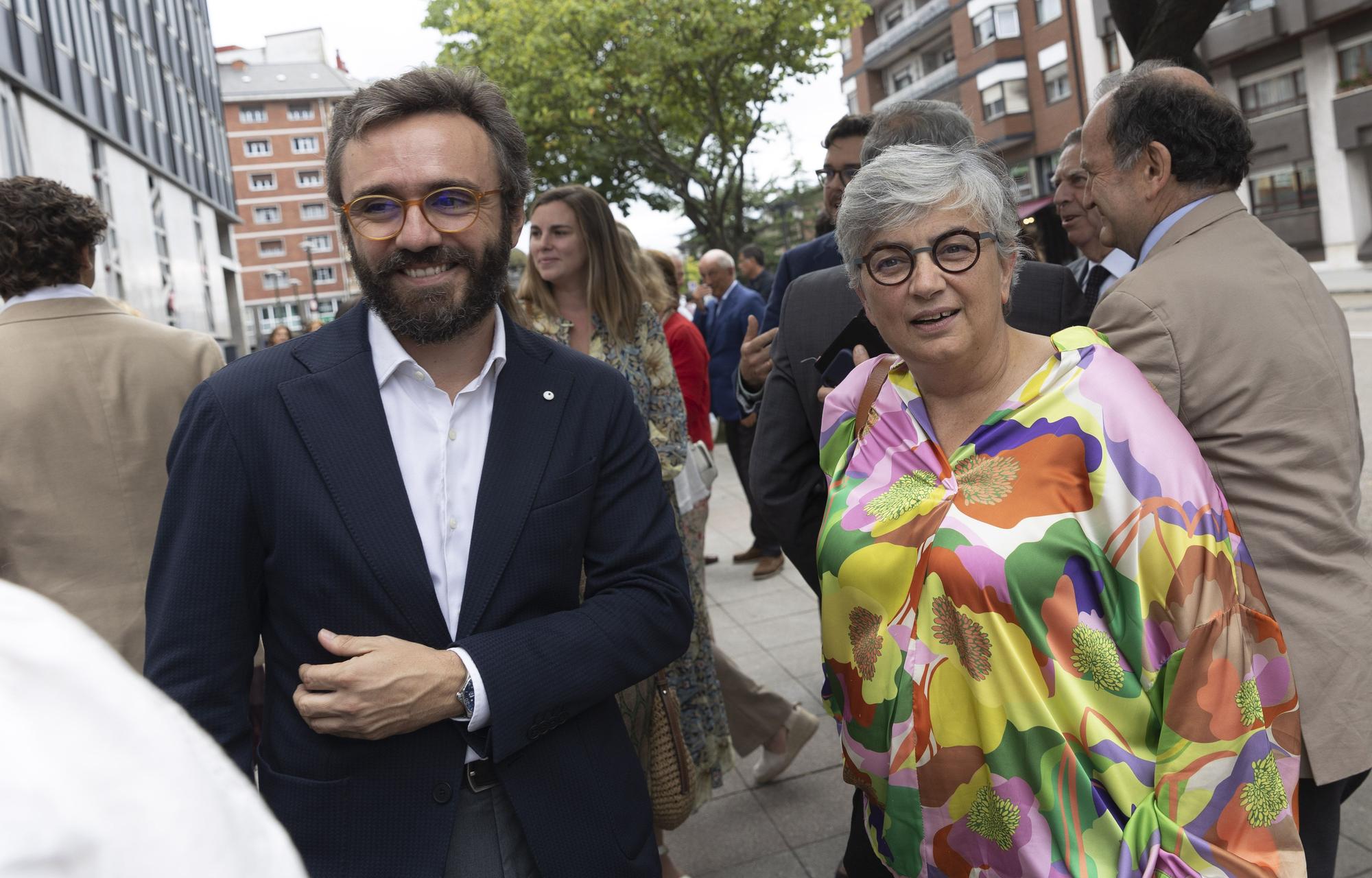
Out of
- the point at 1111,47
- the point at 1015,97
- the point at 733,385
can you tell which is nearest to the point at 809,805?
the point at 733,385

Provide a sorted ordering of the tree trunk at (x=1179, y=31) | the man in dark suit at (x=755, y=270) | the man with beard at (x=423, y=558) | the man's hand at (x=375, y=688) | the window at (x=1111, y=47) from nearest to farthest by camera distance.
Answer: the man's hand at (x=375, y=688), the man with beard at (x=423, y=558), the tree trunk at (x=1179, y=31), the man in dark suit at (x=755, y=270), the window at (x=1111, y=47)

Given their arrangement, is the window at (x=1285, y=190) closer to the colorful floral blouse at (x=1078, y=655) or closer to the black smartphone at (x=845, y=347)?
the black smartphone at (x=845, y=347)

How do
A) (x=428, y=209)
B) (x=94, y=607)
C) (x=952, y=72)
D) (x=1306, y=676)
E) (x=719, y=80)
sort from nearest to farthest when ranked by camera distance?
1. (x=428, y=209)
2. (x=1306, y=676)
3. (x=94, y=607)
4. (x=719, y=80)
5. (x=952, y=72)

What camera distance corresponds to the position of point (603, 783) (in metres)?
1.94

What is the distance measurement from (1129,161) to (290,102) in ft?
320

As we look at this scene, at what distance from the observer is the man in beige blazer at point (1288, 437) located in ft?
6.76

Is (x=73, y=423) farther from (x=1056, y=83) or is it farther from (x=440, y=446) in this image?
(x=1056, y=83)

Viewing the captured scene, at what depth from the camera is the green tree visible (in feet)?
63.9

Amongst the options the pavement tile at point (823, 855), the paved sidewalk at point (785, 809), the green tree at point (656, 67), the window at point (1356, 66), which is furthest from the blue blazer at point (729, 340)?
the window at point (1356, 66)

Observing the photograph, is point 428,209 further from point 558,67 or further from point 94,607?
point 558,67

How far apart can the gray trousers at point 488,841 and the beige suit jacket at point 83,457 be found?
1.76m

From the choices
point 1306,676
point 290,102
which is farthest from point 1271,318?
point 290,102

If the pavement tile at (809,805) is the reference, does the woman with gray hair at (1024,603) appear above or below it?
above

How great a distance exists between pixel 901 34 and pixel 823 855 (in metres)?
43.4
